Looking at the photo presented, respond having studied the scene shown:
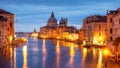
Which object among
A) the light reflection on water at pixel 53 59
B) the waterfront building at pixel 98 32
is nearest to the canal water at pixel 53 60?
the light reflection on water at pixel 53 59

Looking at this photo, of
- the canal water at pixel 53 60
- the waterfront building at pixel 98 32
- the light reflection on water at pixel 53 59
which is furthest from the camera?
the waterfront building at pixel 98 32

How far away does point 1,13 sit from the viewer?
263 ft

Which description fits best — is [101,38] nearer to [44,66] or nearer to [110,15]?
[110,15]

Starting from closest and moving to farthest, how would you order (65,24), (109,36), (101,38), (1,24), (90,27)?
(109,36) → (1,24) → (101,38) → (90,27) → (65,24)

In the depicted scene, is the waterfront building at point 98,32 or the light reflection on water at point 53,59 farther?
the waterfront building at point 98,32

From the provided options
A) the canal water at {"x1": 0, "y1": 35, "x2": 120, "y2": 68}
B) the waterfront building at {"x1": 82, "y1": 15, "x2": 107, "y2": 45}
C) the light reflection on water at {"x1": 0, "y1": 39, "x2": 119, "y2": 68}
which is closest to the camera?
the canal water at {"x1": 0, "y1": 35, "x2": 120, "y2": 68}

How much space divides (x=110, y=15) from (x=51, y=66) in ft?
94.4

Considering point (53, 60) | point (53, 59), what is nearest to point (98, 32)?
point (53, 59)

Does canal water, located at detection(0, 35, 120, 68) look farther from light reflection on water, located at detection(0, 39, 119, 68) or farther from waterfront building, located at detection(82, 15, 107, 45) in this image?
waterfront building, located at detection(82, 15, 107, 45)

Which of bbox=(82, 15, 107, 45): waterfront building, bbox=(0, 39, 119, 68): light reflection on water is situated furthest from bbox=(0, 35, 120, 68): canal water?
bbox=(82, 15, 107, 45): waterfront building

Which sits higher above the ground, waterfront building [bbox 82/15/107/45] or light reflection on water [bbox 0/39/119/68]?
waterfront building [bbox 82/15/107/45]

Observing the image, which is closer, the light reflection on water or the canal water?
the canal water

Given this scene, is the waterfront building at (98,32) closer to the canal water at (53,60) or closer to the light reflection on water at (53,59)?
the light reflection on water at (53,59)

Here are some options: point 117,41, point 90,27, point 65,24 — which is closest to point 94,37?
point 90,27
